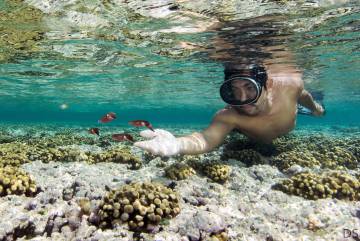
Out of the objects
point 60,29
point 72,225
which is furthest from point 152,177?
point 60,29

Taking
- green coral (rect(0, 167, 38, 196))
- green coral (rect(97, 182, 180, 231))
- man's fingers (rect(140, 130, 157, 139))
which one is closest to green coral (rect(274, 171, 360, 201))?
green coral (rect(97, 182, 180, 231))

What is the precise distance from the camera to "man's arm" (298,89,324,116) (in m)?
12.5

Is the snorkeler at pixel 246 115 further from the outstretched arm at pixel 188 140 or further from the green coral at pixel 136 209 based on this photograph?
the green coral at pixel 136 209

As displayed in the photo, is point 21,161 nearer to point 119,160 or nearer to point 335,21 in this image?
point 119,160

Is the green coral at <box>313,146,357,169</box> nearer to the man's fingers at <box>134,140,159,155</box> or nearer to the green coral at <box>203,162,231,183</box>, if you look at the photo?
the green coral at <box>203,162,231,183</box>

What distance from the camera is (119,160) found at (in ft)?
32.3

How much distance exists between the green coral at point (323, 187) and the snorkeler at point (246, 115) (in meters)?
2.57

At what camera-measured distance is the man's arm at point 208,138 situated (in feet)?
26.9

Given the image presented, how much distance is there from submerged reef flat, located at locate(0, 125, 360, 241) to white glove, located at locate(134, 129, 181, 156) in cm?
78

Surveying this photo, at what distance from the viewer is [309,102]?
13.1 metres

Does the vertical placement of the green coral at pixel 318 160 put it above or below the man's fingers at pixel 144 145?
below

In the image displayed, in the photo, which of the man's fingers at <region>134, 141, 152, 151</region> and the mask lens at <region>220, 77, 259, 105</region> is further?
the mask lens at <region>220, 77, 259, 105</region>

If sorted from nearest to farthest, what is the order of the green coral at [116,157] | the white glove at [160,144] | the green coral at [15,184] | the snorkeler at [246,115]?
the green coral at [15,184], the white glove at [160,144], the snorkeler at [246,115], the green coral at [116,157]

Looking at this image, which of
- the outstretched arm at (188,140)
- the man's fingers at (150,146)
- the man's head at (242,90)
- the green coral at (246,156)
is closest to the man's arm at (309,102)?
the green coral at (246,156)
